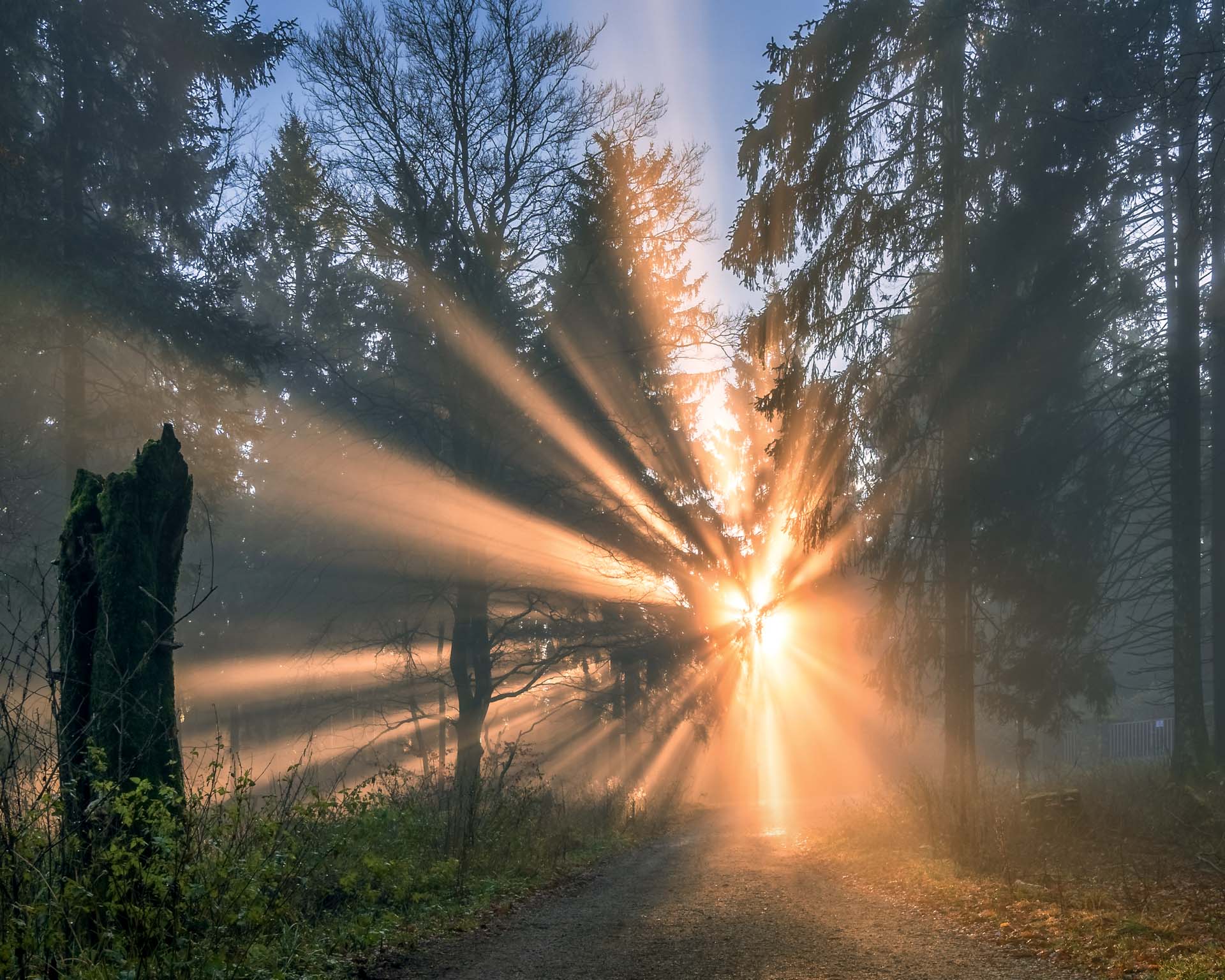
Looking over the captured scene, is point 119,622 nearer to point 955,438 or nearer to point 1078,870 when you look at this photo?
point 1078,870

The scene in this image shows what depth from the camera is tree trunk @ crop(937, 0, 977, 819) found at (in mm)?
12445

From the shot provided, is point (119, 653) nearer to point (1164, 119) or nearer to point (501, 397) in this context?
point (501, 397)

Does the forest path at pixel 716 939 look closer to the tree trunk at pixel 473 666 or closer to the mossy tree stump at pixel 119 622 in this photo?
the mossy tree stump at pixel 119 622

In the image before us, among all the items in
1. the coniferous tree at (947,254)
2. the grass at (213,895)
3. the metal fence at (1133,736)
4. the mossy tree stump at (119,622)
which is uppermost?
the coniferous tree at (947,254)

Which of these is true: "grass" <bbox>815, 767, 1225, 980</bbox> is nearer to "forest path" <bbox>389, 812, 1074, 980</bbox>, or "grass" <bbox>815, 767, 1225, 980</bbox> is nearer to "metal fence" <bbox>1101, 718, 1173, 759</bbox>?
"forest path" <bbox>389, 812, 1074, 980</bbox>

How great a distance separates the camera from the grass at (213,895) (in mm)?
4496

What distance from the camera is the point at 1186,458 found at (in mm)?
13469

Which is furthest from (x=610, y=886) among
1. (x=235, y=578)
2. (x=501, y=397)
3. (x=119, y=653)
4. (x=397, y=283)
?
(x=235, y=578)

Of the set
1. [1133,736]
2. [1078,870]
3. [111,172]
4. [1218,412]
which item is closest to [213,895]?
[1078,870]

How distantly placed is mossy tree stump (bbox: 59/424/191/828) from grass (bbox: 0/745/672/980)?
13.7 inches

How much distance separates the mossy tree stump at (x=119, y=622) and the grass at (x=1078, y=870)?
607 centimetres

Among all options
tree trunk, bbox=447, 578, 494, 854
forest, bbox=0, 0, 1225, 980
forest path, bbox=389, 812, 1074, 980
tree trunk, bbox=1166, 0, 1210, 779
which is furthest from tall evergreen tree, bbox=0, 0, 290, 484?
tree trunk, bbox=1166, 0, 1210, 779

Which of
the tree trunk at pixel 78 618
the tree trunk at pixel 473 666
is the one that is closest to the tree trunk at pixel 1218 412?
the tree trunk at pixel 473 666

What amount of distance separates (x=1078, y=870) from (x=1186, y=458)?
7163mm
